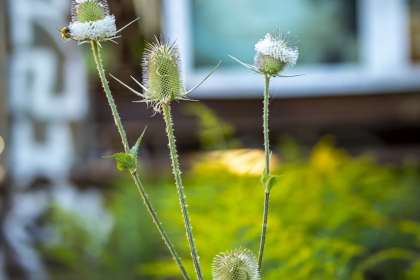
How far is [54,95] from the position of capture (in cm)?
425

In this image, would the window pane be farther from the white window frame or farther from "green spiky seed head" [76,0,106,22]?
"green spiky seed head" [76,0,106,22]

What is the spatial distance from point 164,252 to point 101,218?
864 millimetres

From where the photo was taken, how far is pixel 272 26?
4.90 meters

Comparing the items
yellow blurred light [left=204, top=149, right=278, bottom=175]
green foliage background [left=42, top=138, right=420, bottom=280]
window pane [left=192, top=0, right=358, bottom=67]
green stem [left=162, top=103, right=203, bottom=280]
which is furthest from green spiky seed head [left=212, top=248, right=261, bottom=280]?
window pane [left=192, top=0, right=358, bottom=67]

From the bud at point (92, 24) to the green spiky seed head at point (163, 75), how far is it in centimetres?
7

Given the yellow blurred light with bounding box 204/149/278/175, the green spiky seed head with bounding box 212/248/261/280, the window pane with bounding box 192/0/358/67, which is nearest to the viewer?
the green spiky seed head with bounding box 212/248/261/280

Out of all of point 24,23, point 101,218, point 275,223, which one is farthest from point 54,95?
point 275,223

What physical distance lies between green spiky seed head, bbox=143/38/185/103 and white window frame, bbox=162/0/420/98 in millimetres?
3819

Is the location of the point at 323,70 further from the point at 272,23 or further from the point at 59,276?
the point at 59,276

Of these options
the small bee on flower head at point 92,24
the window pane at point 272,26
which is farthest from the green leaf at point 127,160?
the window pane at point 272,26

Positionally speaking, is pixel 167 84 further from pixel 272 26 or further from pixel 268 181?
pixel 272 26

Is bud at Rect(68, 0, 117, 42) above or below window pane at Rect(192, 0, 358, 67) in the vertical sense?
below

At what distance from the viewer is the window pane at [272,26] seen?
4.89 meters

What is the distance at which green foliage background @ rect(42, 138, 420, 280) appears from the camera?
183 centimetres
